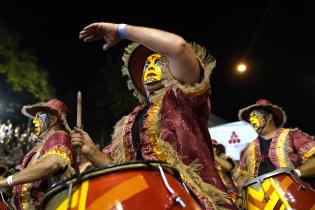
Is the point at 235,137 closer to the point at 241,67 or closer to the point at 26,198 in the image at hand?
the point at 241,67

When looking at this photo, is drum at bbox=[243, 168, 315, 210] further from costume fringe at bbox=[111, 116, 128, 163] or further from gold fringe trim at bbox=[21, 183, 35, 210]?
gold fringe trim at bbox=[21, 183, 35, 210]

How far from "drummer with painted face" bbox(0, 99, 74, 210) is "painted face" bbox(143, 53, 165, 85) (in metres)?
1.05

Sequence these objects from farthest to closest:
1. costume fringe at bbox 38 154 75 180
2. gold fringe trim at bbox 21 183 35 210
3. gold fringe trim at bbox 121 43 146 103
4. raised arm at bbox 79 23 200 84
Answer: gold fringe trim at bbox 21 183 35 210 → costume fringe at bbox 38 154 75 180 → gold fringe trim at bbox 121 43 146 103 → raised arm at bbox 79 23 200 84

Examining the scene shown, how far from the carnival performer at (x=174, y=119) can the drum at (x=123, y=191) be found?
→ 1.03 ft

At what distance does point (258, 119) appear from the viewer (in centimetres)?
584

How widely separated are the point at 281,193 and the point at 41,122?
9.06 feet

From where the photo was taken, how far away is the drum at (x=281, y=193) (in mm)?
3630

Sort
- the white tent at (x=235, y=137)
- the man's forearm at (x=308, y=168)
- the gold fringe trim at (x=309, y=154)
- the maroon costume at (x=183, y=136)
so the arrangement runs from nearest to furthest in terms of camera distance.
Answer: the maroon costume at (x=183, y=136)
the man's forearm at (x=308, y=168)
the gold fringe trim at (x=309, y=154)
the white tent at (x=235, y=137)

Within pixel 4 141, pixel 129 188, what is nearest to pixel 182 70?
pixel 129 188

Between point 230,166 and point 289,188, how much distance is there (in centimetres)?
382

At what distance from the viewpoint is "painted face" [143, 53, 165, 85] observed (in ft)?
8.83

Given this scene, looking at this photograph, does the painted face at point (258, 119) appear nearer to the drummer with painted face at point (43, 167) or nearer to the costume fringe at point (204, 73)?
the drummer with painted face at point (43, 167)

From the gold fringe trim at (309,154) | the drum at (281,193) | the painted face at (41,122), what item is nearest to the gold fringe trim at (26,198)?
the painted face at (41,122)

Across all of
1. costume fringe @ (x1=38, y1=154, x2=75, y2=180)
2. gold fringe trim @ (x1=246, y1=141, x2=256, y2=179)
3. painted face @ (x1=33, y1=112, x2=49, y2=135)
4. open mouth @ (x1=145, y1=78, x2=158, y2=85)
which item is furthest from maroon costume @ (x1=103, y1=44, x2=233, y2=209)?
gold fringe trim @ (x1=246, y1=141, x2=256, y2=179)
